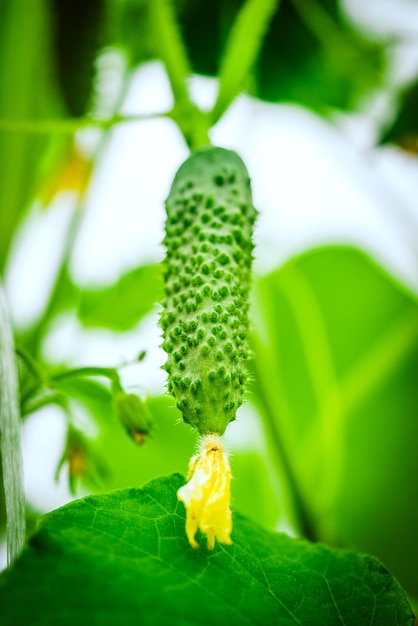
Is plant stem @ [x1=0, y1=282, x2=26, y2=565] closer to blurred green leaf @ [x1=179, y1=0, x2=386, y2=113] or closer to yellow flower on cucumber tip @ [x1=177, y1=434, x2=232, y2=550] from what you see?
yellow flower on cucumber tip @ [x1=177, y1=434, x2=232, y2=550]

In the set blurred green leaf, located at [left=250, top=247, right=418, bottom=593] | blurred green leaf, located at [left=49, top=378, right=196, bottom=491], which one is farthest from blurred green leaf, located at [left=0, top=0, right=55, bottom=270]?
blurred green leaf, located at [left=49, top=378, right=196, bottom=491]

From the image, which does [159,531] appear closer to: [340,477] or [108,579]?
[108,579]

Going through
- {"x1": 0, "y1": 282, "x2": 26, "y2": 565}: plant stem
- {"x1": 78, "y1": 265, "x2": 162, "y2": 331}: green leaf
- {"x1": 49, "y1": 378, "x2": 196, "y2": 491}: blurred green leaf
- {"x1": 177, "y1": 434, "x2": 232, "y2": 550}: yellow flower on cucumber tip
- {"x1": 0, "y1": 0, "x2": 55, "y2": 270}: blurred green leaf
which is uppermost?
{"x1": 0, "y1": 0, "x2": 55, "y2": 270}: blurred green leaf

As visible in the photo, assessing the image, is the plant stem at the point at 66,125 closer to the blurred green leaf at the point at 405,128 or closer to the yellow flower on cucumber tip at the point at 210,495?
the yellow flower on cucumber tip at the point at 210,495

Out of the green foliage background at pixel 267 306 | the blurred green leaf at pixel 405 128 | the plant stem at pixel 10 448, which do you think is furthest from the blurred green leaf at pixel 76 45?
the plant stem at pixel 10 448

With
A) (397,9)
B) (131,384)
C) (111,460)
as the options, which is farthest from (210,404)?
(397,9)

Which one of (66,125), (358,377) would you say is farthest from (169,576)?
(358,377)
